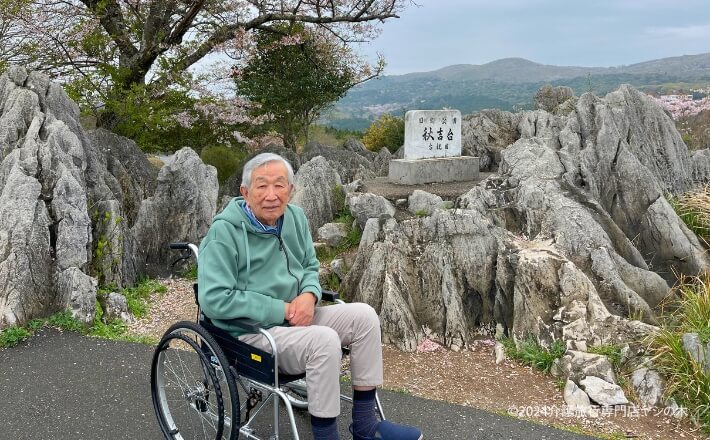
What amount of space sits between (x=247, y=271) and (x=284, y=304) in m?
0.28

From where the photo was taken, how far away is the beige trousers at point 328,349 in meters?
3.19

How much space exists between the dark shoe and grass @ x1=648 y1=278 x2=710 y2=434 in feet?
7.84

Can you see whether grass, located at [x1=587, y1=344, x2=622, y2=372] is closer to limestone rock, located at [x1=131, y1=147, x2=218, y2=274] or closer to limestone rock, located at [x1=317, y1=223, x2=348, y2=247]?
limestone rock, located at [x1=317, y1=223, x2=348, y2=247]

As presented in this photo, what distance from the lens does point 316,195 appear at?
367 inches

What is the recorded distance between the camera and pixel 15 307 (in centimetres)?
570

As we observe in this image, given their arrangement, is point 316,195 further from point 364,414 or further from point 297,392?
point 364,414

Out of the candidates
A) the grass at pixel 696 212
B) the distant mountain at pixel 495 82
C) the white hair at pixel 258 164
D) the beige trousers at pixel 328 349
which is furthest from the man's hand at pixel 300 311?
the distant mountain at pixel 495 82

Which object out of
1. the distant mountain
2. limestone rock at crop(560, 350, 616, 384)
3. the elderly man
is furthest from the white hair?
the distant mountain

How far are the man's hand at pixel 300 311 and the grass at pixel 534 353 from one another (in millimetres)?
2526

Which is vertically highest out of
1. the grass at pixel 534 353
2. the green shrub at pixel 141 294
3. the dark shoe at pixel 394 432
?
the dark shoe at pixel 394 432

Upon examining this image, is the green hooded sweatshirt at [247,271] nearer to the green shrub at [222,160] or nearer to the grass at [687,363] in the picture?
the grass at [687,363]

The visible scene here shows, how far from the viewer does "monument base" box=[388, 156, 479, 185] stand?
10242 millimetres

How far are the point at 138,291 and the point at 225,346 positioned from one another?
408 centimetres

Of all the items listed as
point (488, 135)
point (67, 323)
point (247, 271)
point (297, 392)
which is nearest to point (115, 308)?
point (67, 323)
